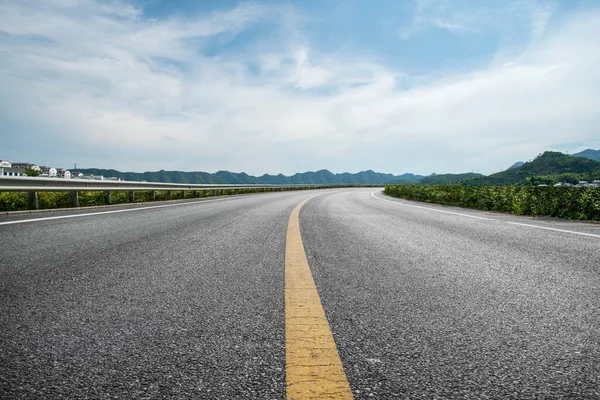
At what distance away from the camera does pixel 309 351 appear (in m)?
1.51

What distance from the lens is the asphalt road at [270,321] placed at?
4.17 feet

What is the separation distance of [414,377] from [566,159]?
243061 mm

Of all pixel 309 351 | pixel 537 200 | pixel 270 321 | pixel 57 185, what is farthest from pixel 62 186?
pixel 537 200

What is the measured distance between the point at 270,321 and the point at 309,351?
0.39 metres

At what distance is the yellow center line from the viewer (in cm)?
122

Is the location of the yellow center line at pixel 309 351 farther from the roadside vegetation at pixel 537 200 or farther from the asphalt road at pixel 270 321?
the roadside vegetation at pixel 537 200

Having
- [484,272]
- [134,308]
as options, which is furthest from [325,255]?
[134,308]

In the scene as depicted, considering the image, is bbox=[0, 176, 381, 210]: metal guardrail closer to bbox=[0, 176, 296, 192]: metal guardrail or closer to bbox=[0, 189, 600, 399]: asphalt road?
bbox=[0, 176, 296, 192]: metal guardrail

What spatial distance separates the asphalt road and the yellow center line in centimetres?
5

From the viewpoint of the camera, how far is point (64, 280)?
2.59m

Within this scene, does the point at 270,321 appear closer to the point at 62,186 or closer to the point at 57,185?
the point at 57,185

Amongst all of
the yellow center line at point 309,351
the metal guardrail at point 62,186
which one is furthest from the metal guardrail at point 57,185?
the yellow center line at point 309,351

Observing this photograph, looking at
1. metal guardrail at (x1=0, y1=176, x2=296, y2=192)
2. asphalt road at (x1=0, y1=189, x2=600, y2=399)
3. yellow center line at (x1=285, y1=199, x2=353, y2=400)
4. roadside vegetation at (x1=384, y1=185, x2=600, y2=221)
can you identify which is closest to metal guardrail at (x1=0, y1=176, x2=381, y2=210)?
metal guardrail at (x1=0, y1=176, x2=296, y2=192)

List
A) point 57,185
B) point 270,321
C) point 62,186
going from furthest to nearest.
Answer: point 62,186
point 57,185
point 270,321
